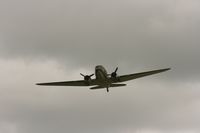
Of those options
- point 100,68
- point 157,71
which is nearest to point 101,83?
point 100,68

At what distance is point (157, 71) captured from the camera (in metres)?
117

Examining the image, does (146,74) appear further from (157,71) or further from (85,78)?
(85,78)

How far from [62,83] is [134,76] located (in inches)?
532

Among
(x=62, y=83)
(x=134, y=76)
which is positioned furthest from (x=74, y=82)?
(x=134, y=76)

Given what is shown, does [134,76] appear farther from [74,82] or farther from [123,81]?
[74,82]

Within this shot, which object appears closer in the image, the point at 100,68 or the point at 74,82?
the point at 100,68

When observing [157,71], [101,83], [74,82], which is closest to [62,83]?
[74,82]

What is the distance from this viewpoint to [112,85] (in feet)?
387

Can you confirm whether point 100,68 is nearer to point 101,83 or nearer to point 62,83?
point 101,83

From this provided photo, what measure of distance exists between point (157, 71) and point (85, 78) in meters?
12.9

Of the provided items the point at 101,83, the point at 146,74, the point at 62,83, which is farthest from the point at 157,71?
the point at 62,83

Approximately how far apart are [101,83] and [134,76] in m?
7.48

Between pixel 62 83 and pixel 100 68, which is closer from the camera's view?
pixel 100 68

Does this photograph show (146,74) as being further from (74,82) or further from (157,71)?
(74,82)
